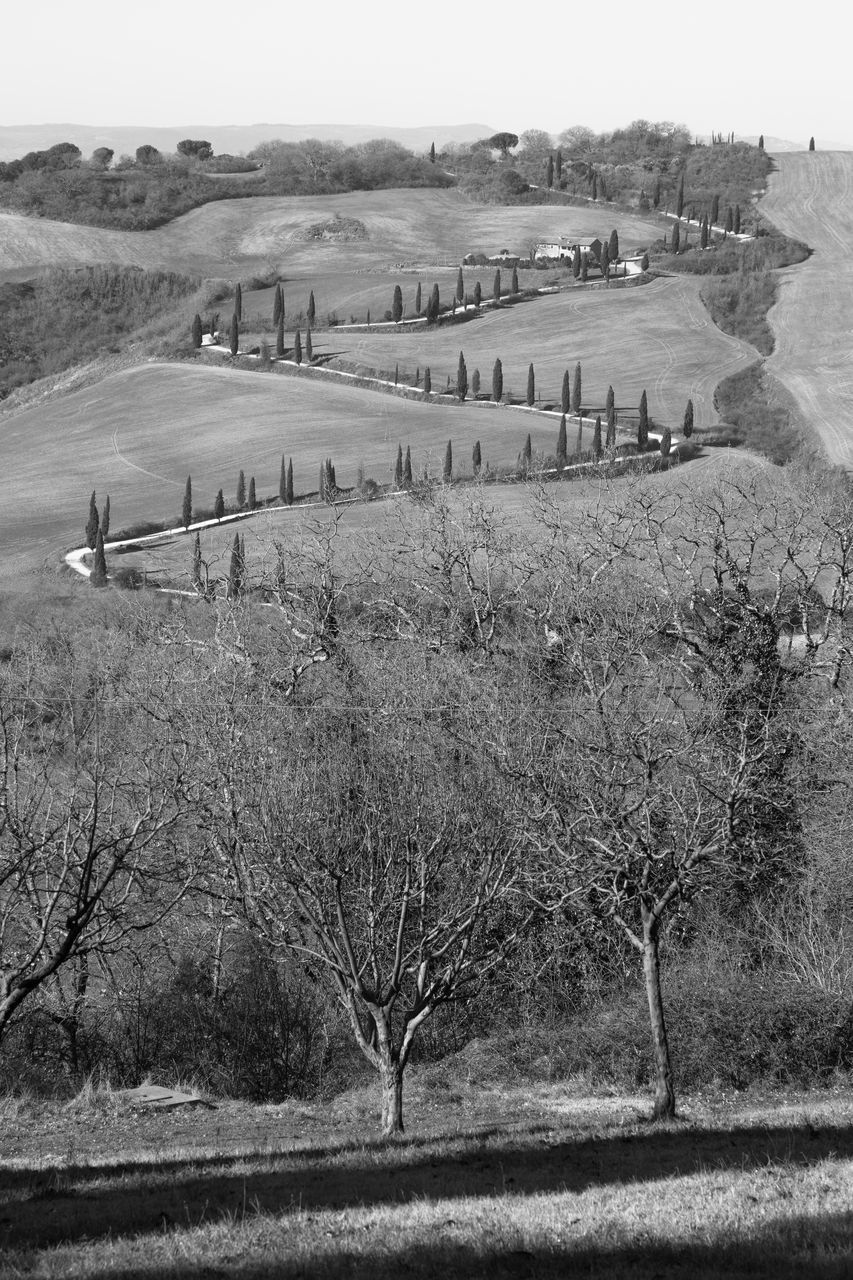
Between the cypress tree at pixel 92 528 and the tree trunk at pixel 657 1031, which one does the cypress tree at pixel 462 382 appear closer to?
the cypress tree at pixel 92 528

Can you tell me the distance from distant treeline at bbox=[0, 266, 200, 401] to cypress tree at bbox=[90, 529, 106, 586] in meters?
74.2

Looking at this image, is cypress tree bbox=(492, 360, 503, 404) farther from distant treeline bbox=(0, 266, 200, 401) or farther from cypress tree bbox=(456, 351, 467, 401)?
distant treeline bbox=(0, 266, 200, 401)

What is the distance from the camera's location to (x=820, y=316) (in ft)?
471

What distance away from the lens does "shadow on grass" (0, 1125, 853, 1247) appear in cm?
1289

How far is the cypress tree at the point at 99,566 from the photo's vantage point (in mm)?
86250

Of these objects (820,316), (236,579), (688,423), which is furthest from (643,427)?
(820,316)

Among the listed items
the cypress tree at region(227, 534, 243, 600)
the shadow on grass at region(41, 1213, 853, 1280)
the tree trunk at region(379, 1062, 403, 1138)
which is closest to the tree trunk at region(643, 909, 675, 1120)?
the tree trunk at region(379, 1062, 403, 1138)

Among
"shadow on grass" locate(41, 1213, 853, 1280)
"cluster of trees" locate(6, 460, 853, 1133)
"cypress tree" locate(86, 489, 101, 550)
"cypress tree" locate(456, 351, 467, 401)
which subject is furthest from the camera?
"cypress tree" locate(456, 351, 467, 401)

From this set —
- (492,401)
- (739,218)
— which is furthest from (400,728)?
(739,218)

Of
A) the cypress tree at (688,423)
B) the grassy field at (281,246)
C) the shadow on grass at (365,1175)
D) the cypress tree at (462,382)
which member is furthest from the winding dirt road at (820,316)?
the shadow on grass at (365,1175)

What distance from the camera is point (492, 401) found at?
12375 cm

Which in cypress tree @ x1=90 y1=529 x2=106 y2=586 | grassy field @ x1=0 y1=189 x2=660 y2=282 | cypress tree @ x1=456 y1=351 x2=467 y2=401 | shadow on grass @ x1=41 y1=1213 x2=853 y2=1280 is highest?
grassy field @ x1=0 y1=189 x2=660 y2=282

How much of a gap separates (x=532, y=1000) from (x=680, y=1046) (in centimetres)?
690

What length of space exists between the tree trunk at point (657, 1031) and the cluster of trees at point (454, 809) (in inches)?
1.9
